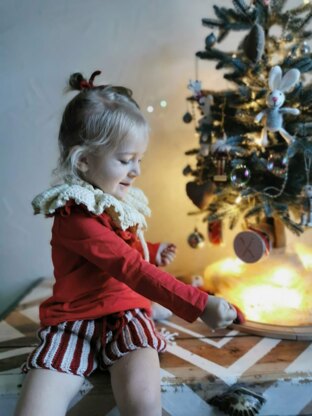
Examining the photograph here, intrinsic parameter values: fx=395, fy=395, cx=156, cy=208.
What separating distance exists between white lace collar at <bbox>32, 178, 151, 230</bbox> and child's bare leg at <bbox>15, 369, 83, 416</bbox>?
30 cm

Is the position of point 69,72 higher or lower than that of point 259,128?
higher

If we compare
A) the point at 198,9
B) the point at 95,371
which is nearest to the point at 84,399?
the point at 95,371

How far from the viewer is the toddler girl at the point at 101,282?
0.69m

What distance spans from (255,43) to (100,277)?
654 millimetres

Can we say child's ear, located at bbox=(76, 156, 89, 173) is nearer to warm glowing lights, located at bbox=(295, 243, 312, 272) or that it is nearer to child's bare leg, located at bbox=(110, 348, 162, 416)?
child's bare leg, located at bbox=(110, 348, 162, 416)

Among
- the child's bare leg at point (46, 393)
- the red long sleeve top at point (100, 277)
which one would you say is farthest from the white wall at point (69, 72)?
the child's bare leg at point (46, 393)

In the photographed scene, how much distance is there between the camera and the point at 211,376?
0.79 metres

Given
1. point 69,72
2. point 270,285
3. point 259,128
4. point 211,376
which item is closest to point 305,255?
point 270,285

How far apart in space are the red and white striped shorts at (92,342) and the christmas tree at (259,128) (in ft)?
1.25

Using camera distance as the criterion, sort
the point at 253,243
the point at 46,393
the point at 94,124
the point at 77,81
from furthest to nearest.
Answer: the point at 253,243 < the point at 77,81 < the point at 94,124 < the point at 46,393

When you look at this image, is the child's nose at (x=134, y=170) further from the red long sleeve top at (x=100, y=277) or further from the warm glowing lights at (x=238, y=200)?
the warm glowing lights at (x=238, y=200)

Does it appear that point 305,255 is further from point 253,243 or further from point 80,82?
point 80,82

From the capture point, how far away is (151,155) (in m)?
1.37

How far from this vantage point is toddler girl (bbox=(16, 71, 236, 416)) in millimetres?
685
